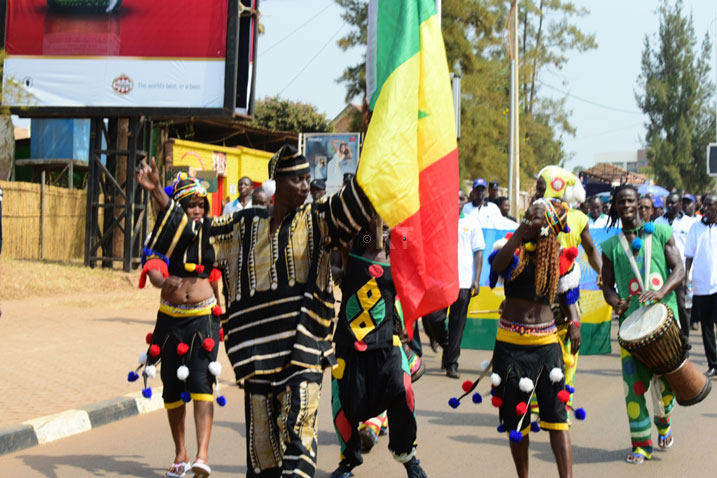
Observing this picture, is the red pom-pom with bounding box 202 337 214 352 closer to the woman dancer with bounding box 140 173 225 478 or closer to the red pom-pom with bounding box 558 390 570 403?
the woman dancer with bounding box 140 173 225 478

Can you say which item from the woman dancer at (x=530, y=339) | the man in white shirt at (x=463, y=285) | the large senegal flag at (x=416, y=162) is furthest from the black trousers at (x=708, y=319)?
the large senegal flag at (x=416, y=162)

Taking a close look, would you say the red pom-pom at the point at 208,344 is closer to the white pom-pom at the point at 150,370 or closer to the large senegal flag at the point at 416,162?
the white pom-pom at the point at 150,370

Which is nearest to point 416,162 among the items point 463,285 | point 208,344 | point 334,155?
point 208,344

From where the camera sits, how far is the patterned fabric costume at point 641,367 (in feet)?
22.4

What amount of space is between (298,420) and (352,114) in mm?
31460

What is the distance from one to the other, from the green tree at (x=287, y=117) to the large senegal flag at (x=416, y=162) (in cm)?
3652

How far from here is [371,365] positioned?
585 centimetres

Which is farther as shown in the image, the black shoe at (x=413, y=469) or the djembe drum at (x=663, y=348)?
the djembe drum at (x=663, y=348)

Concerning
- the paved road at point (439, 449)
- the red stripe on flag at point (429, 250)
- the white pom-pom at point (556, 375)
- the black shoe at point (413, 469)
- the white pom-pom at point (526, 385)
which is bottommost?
the paved road at point (439, 449)

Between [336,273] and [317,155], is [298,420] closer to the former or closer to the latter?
[336,273]

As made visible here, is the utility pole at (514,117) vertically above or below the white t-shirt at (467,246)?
above

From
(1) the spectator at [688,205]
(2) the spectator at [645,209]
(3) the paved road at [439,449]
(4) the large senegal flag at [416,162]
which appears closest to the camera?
(4) the large senegal flag at [416,162]

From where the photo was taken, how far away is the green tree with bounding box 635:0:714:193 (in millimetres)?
55656

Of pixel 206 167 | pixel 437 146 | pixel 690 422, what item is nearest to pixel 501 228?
pixel 690 422
